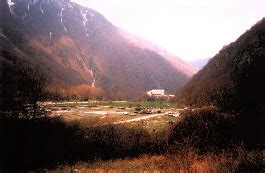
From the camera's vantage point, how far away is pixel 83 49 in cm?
16550

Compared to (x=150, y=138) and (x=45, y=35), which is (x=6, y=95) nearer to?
(x=150, y=138)

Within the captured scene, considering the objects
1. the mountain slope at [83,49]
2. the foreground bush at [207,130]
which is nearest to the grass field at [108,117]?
the foreground bush at [207,130]

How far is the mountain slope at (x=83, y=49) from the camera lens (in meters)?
138

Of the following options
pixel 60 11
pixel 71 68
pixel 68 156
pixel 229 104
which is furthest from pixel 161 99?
pixel 60 11

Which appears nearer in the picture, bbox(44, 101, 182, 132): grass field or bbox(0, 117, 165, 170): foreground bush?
bbox(0, 117, 165, 170): foreground bush

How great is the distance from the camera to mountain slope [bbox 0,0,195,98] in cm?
13775

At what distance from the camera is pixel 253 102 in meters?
29.7

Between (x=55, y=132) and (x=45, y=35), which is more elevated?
(x=45, y=35)

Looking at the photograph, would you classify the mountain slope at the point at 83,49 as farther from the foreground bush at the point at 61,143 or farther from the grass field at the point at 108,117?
the foreground bush at the point at 61,143

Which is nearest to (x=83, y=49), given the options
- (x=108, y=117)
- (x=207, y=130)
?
(x=108, y=117)

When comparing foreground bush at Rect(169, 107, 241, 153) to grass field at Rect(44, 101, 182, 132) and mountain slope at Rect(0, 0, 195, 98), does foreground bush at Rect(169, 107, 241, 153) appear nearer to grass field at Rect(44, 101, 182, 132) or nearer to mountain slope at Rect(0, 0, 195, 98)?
grass field at Rect(44, 101, 182, 132)

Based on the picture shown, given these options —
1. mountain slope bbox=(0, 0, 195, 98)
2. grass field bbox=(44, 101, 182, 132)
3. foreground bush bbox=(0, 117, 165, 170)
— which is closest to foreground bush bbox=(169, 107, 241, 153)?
foreground bush bbox=(0, 117, 165, 170)

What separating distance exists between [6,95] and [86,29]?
14963 cm

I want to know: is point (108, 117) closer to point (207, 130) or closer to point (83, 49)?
point (207, 130)
